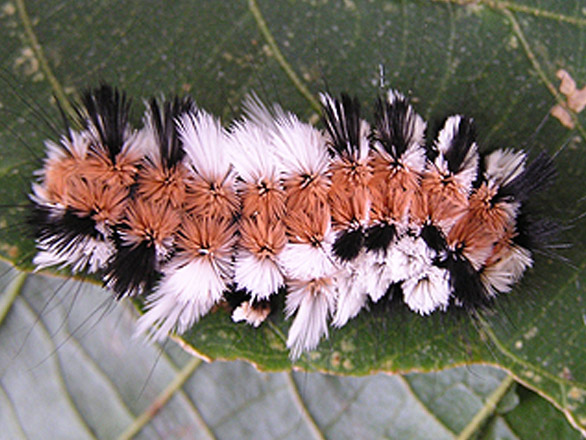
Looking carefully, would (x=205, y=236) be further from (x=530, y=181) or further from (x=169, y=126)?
(x=530, y=181)

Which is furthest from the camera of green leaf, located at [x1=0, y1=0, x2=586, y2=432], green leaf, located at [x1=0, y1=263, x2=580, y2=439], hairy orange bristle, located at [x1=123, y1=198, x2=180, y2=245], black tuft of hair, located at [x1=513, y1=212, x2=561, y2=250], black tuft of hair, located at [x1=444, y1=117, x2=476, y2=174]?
green leaf, located at [x1=0, y1=263, x2=580, y2=439]

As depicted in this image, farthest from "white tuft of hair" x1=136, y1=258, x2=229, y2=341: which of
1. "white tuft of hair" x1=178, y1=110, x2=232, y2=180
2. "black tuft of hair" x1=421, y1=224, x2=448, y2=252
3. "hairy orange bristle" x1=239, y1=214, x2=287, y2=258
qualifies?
"black tuft of hair" x1=421, y1=224, x2=448, y2=252

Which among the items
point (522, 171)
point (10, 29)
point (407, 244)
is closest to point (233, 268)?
point (407, 244)

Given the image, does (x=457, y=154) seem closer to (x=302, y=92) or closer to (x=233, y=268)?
(x=302, y=92)

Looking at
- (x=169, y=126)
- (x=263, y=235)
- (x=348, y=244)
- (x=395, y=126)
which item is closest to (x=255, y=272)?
(x=263, y=235)

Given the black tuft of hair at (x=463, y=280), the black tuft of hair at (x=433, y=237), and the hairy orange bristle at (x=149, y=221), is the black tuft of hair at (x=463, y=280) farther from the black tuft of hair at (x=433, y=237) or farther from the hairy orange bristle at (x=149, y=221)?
the hairy orange bristle at (x=149, y=221)

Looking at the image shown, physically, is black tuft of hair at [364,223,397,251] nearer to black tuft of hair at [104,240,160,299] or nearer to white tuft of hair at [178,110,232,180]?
white tuft of hair at [178,110,232,180]

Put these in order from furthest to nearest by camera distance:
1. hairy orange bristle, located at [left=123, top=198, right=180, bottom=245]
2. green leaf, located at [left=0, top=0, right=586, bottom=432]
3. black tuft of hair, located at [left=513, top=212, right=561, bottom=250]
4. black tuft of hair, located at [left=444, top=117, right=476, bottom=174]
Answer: green leaf, located at [left=0, top=0, right=586, bottom=432] → black tuft of hair, located at [left=513, top=212, right=561, bottom=250] → black tuft of hair, located at [left=444, top=117, right=476, bottom=174] → hairy orange bristle, located at [left=123, top=198, right=180, bottom=245]
